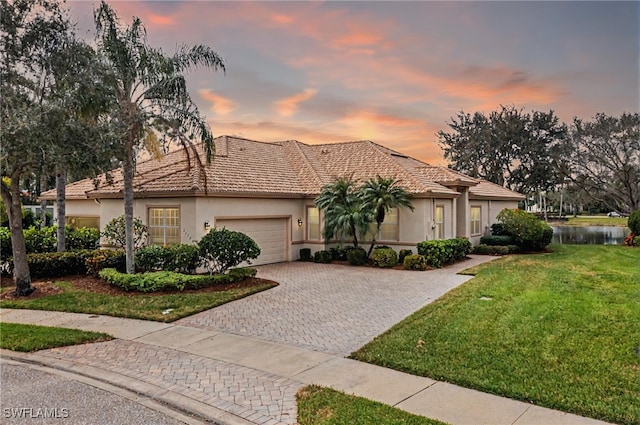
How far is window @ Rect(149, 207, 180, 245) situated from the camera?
15.0 meters

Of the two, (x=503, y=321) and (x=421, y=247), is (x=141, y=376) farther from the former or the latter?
(x=421, y=247)

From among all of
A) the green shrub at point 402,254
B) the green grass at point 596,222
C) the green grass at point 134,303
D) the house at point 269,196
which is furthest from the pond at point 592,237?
the green grass at point 134,303

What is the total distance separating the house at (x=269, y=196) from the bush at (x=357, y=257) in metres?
1.48

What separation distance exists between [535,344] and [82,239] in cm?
1619

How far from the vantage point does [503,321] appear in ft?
27.1

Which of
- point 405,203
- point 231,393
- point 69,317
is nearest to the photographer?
point 231,393

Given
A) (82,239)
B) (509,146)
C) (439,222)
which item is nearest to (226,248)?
(82,239)

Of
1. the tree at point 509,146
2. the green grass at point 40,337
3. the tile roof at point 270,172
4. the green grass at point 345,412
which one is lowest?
the green grass at point 345,412

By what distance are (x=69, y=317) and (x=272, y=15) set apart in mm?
8879

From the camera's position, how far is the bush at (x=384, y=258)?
639 inches

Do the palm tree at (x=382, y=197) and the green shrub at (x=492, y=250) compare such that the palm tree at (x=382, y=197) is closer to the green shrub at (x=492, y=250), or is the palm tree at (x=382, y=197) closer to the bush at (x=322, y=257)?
the bush at (x=322, y=257)

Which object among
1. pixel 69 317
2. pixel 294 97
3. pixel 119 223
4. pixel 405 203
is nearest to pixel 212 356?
pixel 69 317

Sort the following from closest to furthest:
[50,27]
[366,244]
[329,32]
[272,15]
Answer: [50,27]
[272,15]
[329,32]
[366,244]

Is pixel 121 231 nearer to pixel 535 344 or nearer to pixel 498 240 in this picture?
pixel 535 344
